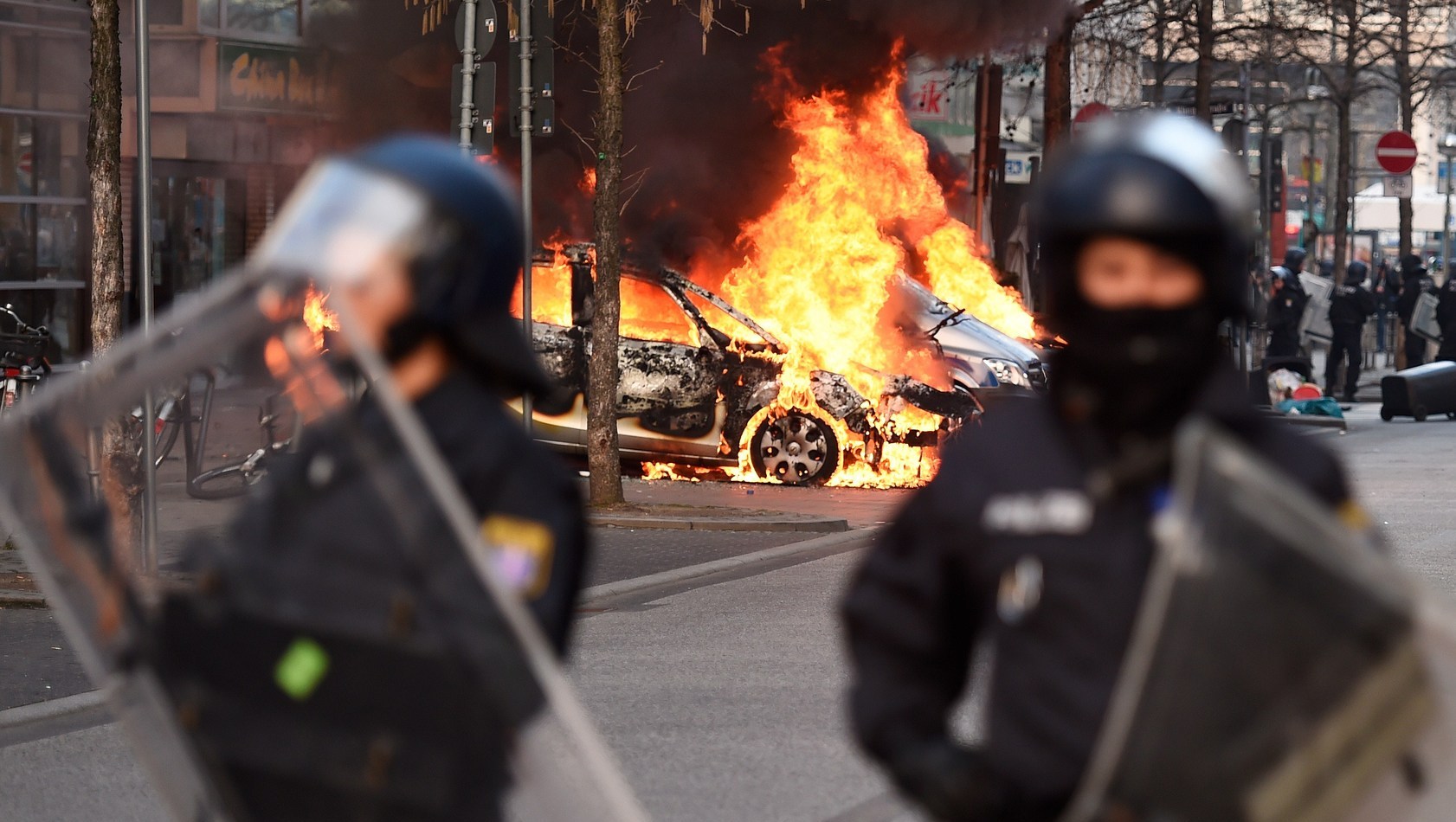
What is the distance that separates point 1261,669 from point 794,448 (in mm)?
13086

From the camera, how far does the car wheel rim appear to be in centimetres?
1505

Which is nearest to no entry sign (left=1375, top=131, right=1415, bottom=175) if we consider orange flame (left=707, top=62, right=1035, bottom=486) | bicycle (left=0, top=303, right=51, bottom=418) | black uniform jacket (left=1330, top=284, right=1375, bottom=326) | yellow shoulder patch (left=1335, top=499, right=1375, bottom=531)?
black uniform jacket (left=1330, top=284, right=1375, bottom=326)

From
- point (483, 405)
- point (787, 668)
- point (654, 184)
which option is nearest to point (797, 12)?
point (654, 184)

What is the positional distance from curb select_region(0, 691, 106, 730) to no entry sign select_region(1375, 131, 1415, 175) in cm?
2326

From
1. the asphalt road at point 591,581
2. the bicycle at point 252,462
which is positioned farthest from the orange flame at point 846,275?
the bicycle at point 252,462

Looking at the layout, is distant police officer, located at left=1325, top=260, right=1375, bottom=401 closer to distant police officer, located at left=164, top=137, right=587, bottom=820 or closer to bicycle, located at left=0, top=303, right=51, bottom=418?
bicycle, located at left=0, top=303, right=51, bottom=418

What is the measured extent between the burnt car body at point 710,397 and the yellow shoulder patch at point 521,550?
40.7ft

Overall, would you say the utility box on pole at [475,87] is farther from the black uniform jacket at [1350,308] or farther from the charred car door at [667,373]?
the black uniform jacket at [1350,308]

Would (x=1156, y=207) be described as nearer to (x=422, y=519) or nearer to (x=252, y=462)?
(x=422, y=519)

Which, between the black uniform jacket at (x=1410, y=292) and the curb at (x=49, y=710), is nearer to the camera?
the curb at (x=49, y=710)

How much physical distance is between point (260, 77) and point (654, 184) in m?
6.07

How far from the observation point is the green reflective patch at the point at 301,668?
7.52 ft

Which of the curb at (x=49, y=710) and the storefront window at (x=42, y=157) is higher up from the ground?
the storefront window at (x=42, y=157)

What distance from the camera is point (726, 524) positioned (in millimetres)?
12648
